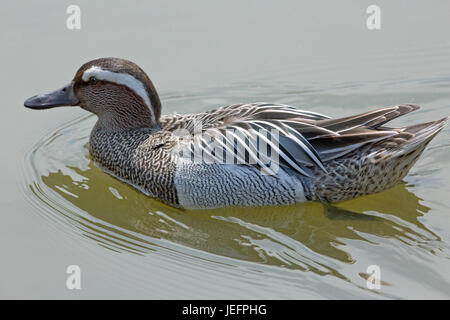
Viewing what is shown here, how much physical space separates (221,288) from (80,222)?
1794 millimetres

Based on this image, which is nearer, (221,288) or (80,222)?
(221,288)

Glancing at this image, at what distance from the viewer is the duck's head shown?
25.1ft

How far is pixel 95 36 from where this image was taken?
10.1m

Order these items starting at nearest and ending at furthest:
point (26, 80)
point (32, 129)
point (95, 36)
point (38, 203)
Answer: point (38, 203)
point (32, 129)
point (26, 80)
point (95, 36)

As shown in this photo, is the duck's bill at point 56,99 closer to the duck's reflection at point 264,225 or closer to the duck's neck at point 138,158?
the duck's neck at point 138,158

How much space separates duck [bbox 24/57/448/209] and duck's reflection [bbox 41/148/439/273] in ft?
0.45

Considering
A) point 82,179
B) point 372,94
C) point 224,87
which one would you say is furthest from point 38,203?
point 372,94

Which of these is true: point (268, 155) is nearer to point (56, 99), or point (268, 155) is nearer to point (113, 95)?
point (113, 95)

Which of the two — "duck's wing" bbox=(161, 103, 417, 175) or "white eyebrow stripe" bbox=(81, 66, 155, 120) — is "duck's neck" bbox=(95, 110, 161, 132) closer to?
"white eyebrow stripe" bbox=(81, 66, 155, 120)

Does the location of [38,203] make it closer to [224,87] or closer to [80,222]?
[80,222]

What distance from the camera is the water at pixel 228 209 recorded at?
6250mm

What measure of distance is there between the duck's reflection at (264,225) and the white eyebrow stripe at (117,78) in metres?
1.08

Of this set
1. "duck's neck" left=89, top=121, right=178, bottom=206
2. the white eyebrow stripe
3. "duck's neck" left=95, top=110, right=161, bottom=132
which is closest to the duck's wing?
"duck's neck" left=89, top=121, right=178, bottom=206

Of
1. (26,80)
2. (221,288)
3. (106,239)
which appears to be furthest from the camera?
(26,80)
